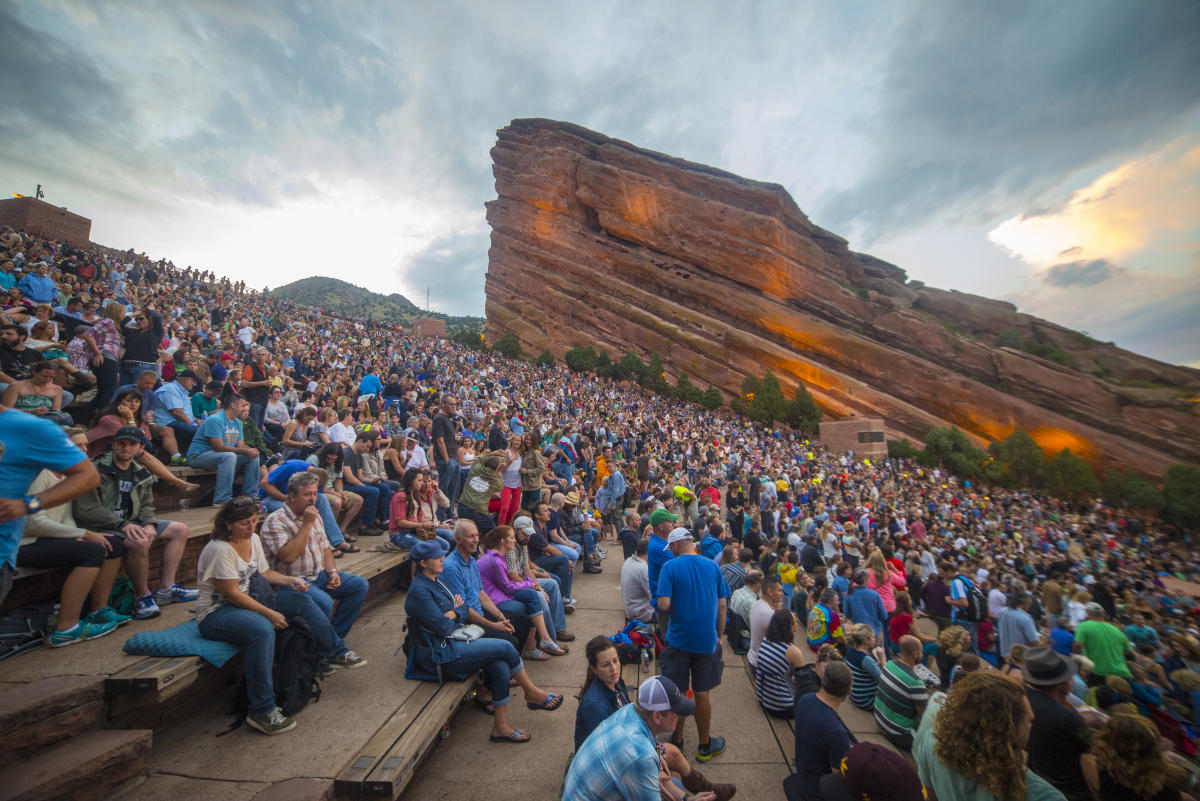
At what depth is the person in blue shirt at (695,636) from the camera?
12.9 ft

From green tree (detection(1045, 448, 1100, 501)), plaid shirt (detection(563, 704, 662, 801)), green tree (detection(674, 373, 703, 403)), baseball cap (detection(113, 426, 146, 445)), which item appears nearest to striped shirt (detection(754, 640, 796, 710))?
plaid shirt (detection(563, 704, 662, 801))

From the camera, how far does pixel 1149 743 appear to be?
8.59 feet

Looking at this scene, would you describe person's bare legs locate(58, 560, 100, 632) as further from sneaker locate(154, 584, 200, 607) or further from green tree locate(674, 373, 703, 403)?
green tree locate(674, 373, 703, 403)

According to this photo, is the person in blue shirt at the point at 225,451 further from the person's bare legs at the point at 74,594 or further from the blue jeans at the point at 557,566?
the blue jeans at the point at 557,566

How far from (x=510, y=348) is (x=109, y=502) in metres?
51.0

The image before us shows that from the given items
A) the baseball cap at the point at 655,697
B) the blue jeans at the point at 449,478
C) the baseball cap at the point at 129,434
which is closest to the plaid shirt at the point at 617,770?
the baseball cap at the point at 655,697

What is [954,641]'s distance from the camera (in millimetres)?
5047

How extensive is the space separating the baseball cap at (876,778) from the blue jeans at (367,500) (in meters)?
6.14

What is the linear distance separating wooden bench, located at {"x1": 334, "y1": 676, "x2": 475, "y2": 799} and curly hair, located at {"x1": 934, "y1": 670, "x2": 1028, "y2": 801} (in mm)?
3007

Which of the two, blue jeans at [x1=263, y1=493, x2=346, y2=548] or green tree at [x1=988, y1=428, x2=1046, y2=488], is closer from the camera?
blue jeans at [x1=263, y1=493, x2=346, y2=548]

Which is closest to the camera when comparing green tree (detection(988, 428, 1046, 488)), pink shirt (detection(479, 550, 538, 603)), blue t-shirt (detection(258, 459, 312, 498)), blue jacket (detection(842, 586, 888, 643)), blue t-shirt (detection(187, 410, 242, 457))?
pink shirt (detection(479, 550, 538, 603))

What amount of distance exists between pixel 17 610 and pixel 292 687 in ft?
5.88

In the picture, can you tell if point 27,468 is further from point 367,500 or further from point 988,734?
point 988,734

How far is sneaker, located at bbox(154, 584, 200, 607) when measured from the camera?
12.6 ft
